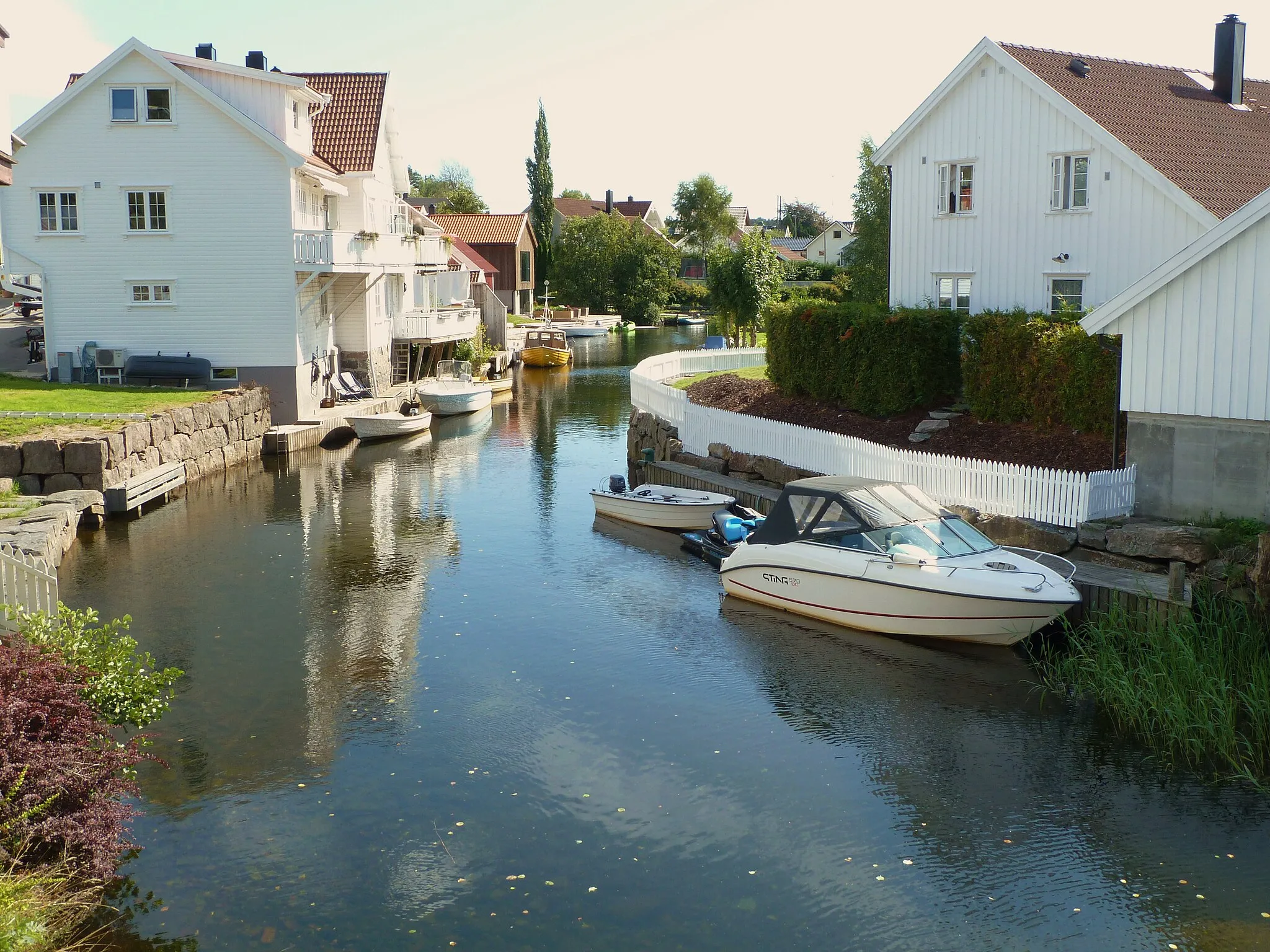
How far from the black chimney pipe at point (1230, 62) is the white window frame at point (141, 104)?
A: 28.1 m

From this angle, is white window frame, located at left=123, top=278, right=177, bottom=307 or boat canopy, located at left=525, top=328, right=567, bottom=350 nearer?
white window frame, located at left=123, top=278, right=177, bottom=307

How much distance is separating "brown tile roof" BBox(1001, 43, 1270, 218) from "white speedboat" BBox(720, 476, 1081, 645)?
11165 millimetres

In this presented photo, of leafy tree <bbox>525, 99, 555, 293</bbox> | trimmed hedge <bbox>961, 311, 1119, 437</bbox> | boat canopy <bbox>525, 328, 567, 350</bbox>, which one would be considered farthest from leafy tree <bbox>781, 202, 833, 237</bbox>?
trimmed hedge <bbox>961, 311, 1119, 437</bbox>

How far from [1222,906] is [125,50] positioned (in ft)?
114

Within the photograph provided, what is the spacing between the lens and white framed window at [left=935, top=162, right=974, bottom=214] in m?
28.9

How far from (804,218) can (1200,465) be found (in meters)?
160

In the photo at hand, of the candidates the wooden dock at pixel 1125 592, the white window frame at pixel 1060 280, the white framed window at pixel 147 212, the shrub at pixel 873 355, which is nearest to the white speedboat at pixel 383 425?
the white framed window at pixel 147 212

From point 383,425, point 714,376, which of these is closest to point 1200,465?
point 714,376

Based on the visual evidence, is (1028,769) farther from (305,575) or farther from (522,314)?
(522,314)

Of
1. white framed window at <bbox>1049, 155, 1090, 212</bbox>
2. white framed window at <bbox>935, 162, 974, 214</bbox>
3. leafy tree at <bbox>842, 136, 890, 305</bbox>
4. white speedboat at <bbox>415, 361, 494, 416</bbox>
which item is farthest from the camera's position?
leafy tree at <bbox>842, 136, 890, 305</bbox>

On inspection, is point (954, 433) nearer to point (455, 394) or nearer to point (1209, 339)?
point (1209, 339)

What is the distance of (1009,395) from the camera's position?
23.0 metres

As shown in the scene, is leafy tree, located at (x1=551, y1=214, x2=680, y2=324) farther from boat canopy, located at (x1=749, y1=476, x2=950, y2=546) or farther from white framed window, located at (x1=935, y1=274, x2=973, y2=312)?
boat canopy, located at (x1=749, y1=476, x2=950, y2=546)

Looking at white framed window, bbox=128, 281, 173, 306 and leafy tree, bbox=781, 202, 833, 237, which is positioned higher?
leafy tree, bbox=781, 202, 833, 237
